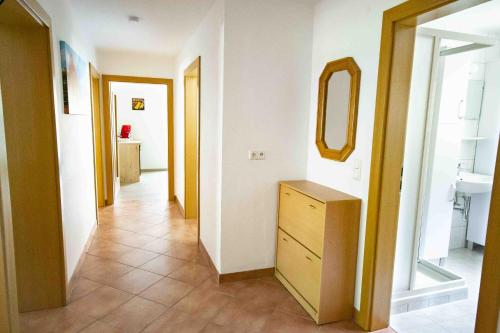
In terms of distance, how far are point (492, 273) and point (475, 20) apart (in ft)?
8.73

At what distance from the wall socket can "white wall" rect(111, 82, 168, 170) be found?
672cm

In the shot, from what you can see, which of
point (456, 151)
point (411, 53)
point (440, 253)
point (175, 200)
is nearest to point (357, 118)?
point (411, 53)

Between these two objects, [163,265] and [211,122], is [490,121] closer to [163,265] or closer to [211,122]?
[211,122]

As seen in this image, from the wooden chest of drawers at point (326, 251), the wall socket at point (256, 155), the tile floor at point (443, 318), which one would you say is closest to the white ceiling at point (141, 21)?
the wall socket at point (256, 155)

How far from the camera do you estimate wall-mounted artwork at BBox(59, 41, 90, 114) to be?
8.51ft

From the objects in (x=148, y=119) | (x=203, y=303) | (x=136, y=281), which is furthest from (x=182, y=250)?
(x=148, y=119)

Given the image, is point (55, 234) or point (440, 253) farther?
point (440, 253)

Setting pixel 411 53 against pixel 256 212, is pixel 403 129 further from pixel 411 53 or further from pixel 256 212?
pixel 256 212

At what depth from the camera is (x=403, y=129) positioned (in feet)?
6.94

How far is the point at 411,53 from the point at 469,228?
9.18 ft

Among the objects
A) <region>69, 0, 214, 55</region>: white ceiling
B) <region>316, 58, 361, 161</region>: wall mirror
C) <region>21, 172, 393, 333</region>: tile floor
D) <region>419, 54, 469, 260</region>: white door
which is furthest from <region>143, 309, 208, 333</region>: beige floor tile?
<region>69, 0, 214, 55</region>: white ceiling

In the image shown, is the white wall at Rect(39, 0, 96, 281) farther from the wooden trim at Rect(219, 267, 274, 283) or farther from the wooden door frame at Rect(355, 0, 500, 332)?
the wooden door frame at Rect(355, 0, 500, 332)

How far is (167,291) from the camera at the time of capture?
2707 mm

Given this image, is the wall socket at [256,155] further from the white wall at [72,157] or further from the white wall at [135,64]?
the white wall at [135,64]
